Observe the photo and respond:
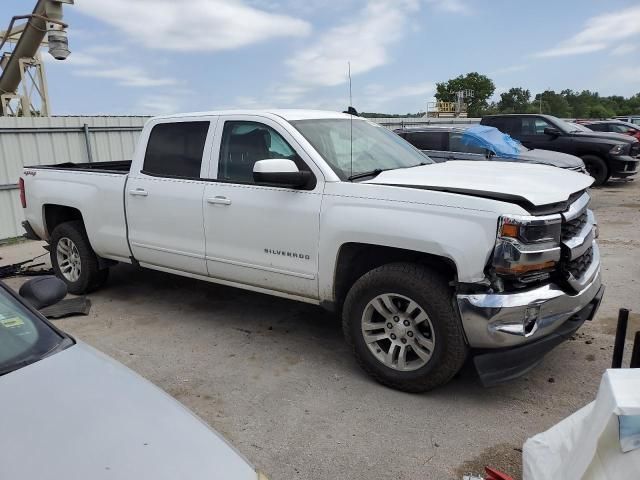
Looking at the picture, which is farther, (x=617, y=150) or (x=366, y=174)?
(x=617, y=150)

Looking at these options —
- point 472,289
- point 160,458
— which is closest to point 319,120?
point 472,289

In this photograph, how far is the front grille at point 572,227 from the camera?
3486 mm

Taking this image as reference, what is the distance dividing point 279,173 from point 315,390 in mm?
Result: 1542

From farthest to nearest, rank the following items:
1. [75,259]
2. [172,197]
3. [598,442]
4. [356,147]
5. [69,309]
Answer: [75,259] < [69,309] < [172,197] < [356,147] < [598,442]

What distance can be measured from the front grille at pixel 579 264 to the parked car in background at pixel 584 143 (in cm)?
1025

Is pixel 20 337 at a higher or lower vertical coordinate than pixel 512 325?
higher

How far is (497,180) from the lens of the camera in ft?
12.1

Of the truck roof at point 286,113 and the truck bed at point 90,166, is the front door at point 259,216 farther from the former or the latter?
the truck bed at point 90,166

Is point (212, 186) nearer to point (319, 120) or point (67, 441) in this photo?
point (319, 120)

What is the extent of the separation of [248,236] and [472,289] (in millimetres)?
1842

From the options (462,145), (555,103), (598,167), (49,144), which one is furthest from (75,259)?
(555,103)

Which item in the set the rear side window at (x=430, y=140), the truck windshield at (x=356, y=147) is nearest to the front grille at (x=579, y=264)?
the truck windshield at (x=356, y=147)

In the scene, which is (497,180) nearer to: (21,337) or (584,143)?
(21,337)

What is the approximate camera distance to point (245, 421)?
3.33 meters
